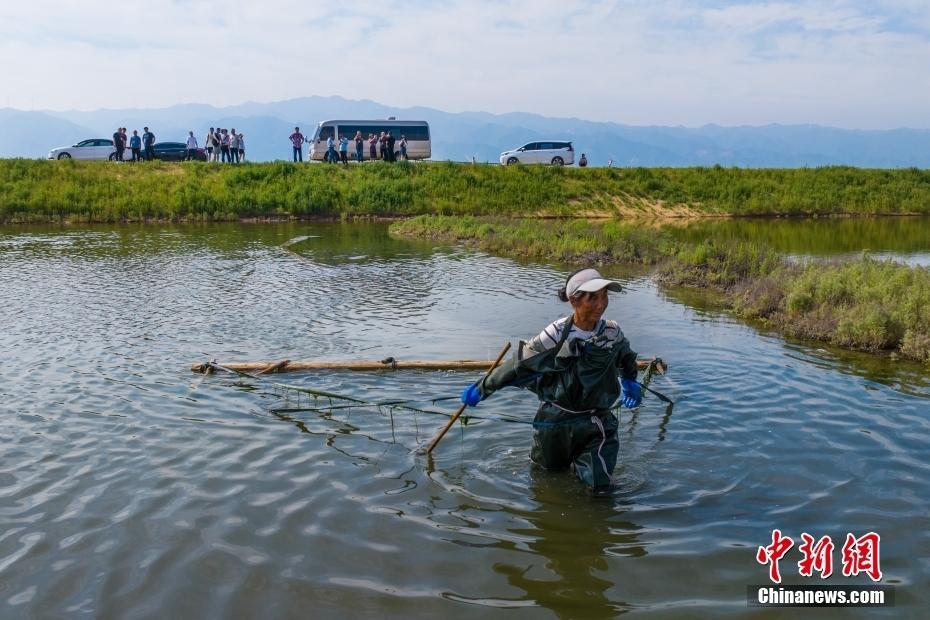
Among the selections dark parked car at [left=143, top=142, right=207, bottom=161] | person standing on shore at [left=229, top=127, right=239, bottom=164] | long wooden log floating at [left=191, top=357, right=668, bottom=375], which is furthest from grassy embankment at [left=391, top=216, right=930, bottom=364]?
dark parked car at [left=143, top=142, right=207, bottom=161]

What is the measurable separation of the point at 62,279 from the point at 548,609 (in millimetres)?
15752

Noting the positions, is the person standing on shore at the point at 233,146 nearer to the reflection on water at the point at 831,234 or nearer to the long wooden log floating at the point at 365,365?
the reflection on water at the point at 831,234

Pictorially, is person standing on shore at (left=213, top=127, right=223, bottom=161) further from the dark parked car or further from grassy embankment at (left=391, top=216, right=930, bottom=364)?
grassy embankment at (left=391, top=216, right=930, bottom=364)

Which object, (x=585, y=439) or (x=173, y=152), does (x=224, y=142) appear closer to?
(x=173, y=152)

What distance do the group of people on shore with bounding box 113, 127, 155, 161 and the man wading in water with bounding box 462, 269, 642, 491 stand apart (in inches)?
1467

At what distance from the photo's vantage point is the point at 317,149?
43500 mm

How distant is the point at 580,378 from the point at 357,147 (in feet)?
122

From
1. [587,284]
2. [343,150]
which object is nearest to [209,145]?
[343,150]

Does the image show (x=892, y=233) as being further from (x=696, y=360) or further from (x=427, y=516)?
(x=427, y=516)

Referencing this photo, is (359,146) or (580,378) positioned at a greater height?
(359,146)

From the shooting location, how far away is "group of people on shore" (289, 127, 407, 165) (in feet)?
133

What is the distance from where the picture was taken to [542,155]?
4725cm

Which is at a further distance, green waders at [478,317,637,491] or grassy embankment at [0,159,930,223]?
grassy embankment at [0,159,930,223]

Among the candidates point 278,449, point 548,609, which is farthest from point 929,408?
point 278,449
